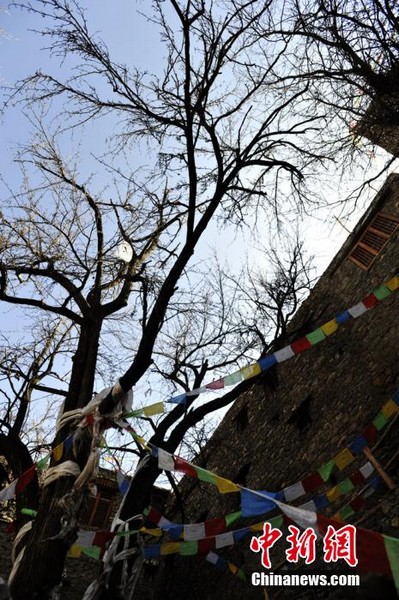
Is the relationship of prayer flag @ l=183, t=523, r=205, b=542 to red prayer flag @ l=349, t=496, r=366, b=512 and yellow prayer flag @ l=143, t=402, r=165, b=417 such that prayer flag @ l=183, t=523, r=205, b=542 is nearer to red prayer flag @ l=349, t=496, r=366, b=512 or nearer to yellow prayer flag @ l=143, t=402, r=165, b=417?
yellow prayer flag @ l=143, t=402, r=165, b=417

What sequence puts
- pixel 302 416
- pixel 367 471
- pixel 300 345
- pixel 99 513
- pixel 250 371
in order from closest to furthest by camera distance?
pixel 250 371, pixel 367 471, pixel 300 345, pixel 302 416, pixel 99 513

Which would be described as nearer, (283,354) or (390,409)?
(283,354)

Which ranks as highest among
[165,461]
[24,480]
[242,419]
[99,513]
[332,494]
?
[242,419]

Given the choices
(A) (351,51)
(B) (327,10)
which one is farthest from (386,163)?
(B) (327,10)

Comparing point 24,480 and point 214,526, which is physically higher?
point 24,480

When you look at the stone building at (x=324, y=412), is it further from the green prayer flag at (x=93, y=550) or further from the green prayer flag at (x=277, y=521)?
the green prayer flag at (x=93, y=550)

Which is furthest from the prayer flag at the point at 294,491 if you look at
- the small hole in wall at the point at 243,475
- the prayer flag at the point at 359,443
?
the small hole in wall at the point at 243,475

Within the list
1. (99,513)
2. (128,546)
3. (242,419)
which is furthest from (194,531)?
(99,513)

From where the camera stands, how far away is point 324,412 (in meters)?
7.77

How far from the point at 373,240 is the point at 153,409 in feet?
22.1

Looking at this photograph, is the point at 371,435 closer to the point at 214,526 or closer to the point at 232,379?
the point at 232,379

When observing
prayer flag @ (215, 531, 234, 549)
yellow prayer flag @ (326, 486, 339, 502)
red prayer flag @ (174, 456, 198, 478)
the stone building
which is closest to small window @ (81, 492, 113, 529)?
the stone building

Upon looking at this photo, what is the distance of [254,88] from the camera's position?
5473 mm

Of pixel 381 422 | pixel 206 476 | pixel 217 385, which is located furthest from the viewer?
pixel 381 422
